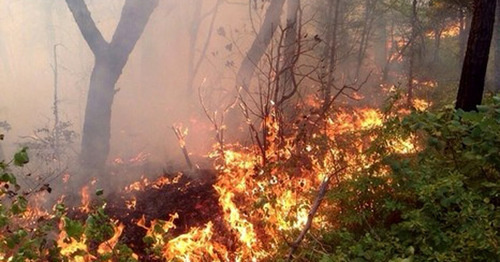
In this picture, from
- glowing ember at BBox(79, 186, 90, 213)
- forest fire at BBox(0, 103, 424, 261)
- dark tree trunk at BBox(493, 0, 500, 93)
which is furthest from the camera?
dark tree trunk at BBox(493, 0, 500, 93)

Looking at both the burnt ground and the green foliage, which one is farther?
the burnt ground

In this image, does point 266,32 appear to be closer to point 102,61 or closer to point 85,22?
point 102,61

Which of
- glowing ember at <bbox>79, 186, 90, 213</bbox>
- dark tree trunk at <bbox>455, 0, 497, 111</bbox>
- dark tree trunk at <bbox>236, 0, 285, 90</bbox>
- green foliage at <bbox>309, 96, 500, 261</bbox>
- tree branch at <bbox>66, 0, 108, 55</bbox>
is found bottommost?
glowing ember at <bbox>79, 186, 90, 213</bbox>

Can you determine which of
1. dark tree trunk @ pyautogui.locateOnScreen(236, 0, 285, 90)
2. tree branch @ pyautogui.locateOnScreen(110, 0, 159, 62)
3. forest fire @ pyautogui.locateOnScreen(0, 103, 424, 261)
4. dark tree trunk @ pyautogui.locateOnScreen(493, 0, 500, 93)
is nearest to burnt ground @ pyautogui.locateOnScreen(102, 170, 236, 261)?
forest fire @ pyautogui.locateOnScreen(0, 103, 424, 261)

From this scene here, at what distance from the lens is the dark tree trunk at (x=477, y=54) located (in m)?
5.36

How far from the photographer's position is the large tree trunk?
10727 mm

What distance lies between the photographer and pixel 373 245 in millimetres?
3430

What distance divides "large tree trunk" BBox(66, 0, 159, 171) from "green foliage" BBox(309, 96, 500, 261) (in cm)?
873

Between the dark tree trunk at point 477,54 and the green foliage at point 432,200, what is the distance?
150 cm

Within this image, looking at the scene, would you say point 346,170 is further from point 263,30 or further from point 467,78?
point 263,30

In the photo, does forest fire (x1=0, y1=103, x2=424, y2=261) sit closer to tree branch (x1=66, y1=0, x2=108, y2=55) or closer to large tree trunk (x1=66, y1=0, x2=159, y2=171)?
large tree trunk (x1=66, y1=0, x2=159, y2=171)

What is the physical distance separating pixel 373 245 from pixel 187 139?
1086 cm

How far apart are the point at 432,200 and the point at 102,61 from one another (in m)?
10.2

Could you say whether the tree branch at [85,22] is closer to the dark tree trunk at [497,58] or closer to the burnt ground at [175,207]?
the burnt ground at [175,207]
